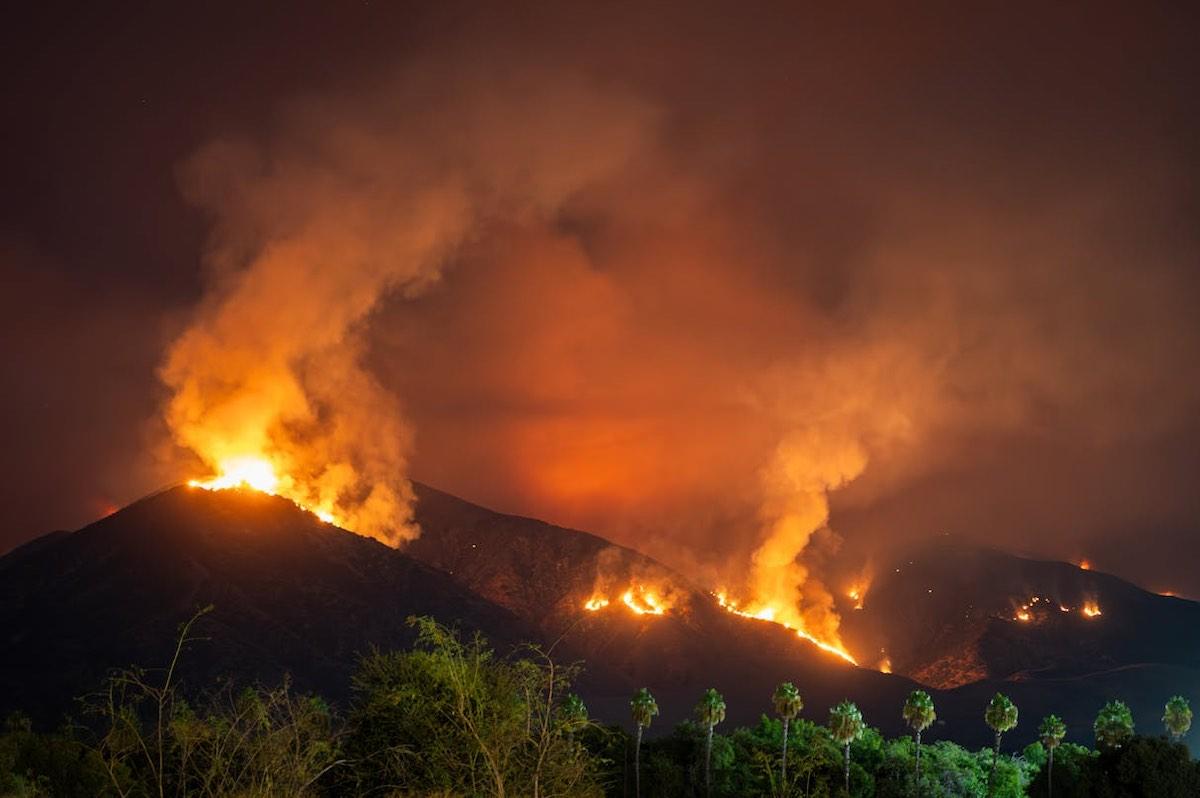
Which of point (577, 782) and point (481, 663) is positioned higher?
point (481, 663)

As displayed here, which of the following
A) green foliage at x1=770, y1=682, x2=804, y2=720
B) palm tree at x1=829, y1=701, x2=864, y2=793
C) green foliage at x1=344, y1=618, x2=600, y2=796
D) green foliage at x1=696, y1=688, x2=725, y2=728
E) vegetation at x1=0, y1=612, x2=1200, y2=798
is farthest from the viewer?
green foliage at x1=696, y1=688, x2=725, y2=728

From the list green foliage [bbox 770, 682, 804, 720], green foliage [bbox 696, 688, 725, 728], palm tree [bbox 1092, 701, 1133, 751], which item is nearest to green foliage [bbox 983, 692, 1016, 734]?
palm tree [bbox 1092, 701, 1133, 751]

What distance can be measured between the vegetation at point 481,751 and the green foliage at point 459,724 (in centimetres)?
8

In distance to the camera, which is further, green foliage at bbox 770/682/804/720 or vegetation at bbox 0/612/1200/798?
green foliage at bbox 770/682/804/720

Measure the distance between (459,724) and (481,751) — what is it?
1.83 m

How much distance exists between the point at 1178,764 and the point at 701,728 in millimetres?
43924

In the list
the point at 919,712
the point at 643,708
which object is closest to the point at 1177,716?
the point at 919,712

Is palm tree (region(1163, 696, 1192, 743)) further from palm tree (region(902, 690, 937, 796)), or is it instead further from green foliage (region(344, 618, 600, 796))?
green foliage (region(344, 618, 600, 796))

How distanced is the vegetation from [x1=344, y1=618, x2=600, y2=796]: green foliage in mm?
81

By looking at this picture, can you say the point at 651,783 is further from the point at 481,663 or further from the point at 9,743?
the point at 481,663

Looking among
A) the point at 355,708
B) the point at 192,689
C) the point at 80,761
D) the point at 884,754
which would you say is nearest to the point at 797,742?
the point at 884,754

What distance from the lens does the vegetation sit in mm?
24781

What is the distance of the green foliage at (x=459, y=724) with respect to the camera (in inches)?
980

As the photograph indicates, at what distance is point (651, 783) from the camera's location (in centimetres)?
9162
